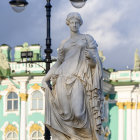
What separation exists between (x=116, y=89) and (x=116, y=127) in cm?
282

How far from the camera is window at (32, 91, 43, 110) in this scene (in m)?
48.8

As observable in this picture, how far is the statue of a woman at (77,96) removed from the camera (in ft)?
34.6

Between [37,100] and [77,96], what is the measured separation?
38.8 meters

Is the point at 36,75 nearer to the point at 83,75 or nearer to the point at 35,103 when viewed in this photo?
the point at 35,103

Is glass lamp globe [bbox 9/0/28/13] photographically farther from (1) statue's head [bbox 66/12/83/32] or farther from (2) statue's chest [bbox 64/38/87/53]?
(2) statue's chest [bbox 64/38/87/53]

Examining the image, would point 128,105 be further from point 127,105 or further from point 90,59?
point 90,59

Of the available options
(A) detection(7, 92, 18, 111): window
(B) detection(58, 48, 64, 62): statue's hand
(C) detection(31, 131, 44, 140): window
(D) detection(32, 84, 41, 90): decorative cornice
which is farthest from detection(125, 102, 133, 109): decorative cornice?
(B) detection(58, 48, 64, 62): statue's hand

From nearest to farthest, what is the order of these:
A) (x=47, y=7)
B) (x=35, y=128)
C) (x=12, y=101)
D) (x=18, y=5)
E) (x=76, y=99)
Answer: (x=76, y=99) → (x=18, y=5) → (x=47, y=7) → (x=35, y=128) → (x=12, y=101)

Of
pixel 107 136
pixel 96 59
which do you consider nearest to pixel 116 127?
pixel 107 136

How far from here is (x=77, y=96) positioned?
10.5 m

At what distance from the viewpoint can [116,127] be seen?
178 ft

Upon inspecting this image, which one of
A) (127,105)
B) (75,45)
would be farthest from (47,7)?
(127,105)

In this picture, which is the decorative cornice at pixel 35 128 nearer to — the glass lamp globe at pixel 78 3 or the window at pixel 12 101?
the window at pixel 12 101

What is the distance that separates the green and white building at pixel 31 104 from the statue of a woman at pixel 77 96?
1391 inches
